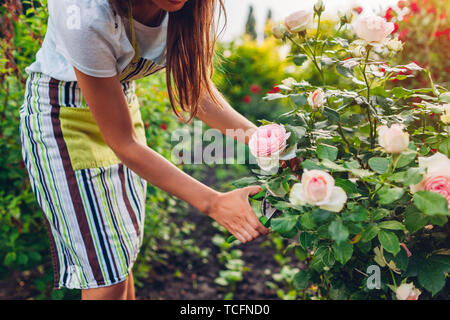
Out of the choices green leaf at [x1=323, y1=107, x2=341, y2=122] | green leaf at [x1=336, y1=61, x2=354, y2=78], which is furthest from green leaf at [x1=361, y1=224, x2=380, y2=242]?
green leaf at [x1=336, y1=61, x2=354, y2=78]

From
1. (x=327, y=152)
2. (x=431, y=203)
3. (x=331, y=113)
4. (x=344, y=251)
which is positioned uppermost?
(x=331, y=113)

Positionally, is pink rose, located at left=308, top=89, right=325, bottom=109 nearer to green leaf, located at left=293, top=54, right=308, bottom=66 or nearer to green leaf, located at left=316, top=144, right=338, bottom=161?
green leaf, located at left=316, top=144, right=338, bottom=161

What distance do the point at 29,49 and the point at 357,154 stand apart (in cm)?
163

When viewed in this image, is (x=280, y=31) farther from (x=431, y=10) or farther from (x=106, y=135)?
(x=431, y=10)

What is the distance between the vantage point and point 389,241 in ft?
2.88

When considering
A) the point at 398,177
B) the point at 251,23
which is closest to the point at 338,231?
the point at 398,177

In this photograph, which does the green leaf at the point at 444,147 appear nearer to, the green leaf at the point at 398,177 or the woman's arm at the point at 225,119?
the green leaf at the point at 398,177

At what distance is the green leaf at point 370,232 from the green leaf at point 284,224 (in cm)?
15

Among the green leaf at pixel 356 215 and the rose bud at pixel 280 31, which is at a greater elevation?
the rose bud at pixel 280 31

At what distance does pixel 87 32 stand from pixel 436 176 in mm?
916

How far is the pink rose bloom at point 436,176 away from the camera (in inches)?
33.1

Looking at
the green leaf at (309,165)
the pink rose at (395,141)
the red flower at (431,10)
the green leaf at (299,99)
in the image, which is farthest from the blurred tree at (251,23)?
the pink rose at (395,141)
